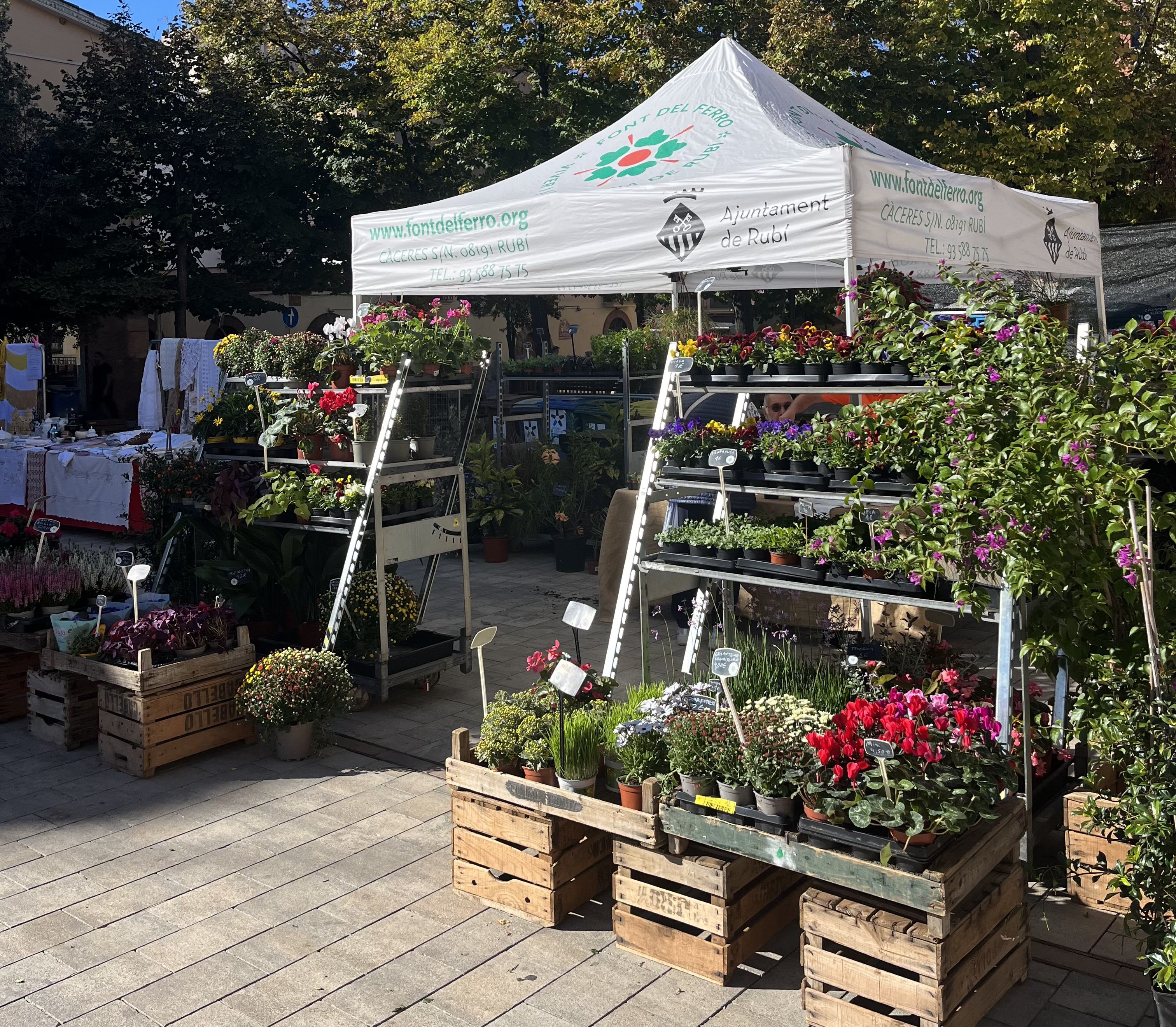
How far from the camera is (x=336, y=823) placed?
4.88 m

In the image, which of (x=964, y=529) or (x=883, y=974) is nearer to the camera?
(x=883, y=974)

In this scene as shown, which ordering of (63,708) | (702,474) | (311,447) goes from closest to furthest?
(702,474) < (63,708) < (311,447)

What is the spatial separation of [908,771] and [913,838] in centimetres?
18

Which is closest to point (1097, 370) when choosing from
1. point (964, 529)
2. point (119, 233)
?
point (964, 529)

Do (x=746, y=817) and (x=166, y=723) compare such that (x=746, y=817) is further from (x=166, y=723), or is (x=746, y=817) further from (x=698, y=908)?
(x=166, y=723)

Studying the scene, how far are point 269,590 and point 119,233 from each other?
A: 14.3 meters

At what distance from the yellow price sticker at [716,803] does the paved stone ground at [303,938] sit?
565mm

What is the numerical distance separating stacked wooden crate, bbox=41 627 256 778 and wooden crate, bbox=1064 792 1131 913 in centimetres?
389

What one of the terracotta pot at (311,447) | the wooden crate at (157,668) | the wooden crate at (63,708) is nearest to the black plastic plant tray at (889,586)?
the wooden crate at (157,668)

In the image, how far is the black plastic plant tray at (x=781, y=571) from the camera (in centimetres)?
455

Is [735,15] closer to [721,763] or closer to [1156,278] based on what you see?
[1156,278]

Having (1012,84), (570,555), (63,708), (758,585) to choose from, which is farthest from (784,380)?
(1012,84)

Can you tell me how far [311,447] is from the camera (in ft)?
21.6

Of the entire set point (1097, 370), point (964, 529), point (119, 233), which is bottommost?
point (964, 529)
